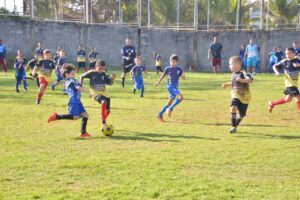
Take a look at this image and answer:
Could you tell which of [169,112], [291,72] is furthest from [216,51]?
[169,112]

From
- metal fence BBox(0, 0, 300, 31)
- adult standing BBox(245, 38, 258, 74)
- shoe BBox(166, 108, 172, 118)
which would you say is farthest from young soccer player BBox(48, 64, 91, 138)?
metal fence BBox(0, 0, 300, 31)

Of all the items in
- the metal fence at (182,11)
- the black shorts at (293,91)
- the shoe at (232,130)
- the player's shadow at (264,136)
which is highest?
the metal fence at (182,11)

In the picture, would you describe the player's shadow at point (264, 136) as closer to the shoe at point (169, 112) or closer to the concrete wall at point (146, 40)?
the shoe at point (169, 112)

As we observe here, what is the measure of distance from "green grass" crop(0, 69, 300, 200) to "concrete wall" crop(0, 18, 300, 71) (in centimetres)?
2088

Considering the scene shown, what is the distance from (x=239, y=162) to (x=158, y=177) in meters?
1.69

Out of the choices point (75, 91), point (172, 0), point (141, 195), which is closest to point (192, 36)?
point (172, 0)

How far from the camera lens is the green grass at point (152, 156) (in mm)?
6832

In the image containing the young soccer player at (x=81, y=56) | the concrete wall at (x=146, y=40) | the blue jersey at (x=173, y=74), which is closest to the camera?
the blue jersey at (x=173, y=74)

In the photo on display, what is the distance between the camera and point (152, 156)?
8.78m

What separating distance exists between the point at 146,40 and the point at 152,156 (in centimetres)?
2895

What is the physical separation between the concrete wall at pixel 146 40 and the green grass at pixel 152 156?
68.5 ft

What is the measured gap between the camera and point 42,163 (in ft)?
27.3

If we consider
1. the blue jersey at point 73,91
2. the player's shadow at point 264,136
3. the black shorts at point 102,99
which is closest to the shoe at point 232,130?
the player's shadow at point 264,136

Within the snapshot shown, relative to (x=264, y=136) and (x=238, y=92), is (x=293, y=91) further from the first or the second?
(x=264, y=136)
